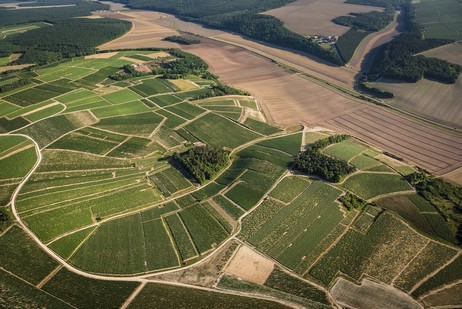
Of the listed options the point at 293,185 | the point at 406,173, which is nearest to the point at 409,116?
the point at 406,173

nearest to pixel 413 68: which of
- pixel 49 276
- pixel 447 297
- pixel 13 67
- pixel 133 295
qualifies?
pixel 447 297

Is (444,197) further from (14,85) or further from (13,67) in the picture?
(13,67)

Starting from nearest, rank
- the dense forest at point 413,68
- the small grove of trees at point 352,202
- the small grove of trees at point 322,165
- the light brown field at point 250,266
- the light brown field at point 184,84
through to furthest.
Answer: the light brown field at point 250,266 < the small grove of trees at point 352,202 < the small grove of trees at point 322,165 < the dense forest at point 413,68 < the light brown field at point 184,84

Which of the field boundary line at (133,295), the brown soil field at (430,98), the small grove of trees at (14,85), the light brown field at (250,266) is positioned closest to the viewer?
the field boundary line at (133,295)

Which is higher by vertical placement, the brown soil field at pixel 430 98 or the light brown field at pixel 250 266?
the brown soil field at pixel 430 98

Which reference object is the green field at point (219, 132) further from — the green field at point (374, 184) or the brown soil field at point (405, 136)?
the green field at point (374, 184)

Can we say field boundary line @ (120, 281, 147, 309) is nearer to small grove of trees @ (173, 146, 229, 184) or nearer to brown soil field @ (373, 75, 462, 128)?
small grove of trees @ (173, 146, 229, 184)

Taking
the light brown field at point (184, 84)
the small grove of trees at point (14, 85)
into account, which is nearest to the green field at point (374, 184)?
the light brown field at point (184, 84)

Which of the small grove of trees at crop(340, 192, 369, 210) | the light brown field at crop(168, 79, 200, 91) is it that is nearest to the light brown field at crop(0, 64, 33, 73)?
the light brown field at crop(168, 79, 200, 91)
